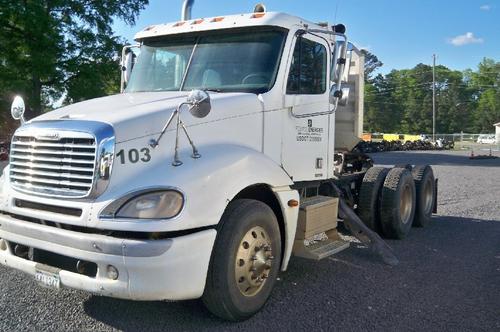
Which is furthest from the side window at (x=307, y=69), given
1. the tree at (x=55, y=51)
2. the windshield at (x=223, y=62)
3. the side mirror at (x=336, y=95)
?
the tree at (x=55, y=51)

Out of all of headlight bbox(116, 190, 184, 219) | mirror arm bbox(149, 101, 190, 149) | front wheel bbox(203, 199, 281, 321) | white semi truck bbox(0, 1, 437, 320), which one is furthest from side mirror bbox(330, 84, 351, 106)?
headlight bbox(116, 190, 184, 219)

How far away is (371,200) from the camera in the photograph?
24.7 feet

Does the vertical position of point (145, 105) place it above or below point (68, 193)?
above

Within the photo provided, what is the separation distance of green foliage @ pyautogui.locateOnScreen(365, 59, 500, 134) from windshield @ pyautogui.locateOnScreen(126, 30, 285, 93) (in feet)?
329

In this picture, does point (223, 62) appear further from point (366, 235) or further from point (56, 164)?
point (366, 235)

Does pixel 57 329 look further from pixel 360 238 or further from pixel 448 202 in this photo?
pixel 448 202

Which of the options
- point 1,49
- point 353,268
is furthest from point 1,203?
point 1,49

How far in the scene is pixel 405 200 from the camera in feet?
27.0

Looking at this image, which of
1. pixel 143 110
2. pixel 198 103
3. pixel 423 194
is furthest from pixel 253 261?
pixel 423 194

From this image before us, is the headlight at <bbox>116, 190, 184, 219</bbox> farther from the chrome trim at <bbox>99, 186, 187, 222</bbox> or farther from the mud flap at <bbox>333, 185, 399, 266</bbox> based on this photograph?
the mud flap at <bbox>333, 185, 399, 266</bbox>

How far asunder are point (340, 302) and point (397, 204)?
10.2ft

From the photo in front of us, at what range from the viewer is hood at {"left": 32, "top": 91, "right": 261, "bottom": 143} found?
3.93 metres

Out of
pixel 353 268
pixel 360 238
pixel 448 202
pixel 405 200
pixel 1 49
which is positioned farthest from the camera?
pixel 1 49

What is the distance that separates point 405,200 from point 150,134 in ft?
17.9
